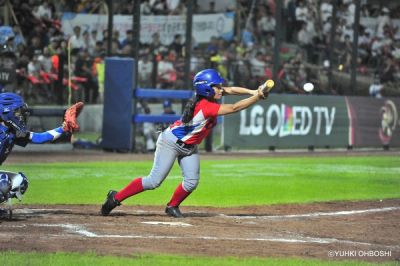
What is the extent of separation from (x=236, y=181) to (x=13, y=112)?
662 cm

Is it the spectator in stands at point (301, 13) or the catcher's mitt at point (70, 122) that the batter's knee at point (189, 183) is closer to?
the catcher's mitt at point (70, 122)

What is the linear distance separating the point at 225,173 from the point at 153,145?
17.1 ft

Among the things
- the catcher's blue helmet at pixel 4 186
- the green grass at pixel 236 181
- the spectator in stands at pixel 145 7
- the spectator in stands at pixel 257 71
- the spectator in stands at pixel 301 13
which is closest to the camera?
the catcher's blue helmet at pixel 4 186

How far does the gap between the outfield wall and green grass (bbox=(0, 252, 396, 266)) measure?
15240mm

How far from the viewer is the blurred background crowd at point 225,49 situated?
74.6 feet

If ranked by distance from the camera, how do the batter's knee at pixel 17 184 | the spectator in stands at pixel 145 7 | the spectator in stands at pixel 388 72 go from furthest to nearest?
the spectator in stands at pixel 388 72, the spectator in stands at pixel 145 7, the batter's knee at pixel 17 184

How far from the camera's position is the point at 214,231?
32.9 feet

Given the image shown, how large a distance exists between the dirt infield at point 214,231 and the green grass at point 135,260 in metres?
0.29

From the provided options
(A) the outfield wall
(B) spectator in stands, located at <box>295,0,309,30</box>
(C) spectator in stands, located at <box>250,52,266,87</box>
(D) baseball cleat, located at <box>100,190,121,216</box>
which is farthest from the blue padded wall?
(D) baseball cleat, located at <box>100,190,121,216</box>

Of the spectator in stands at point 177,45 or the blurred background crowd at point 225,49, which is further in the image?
the spectator in stands at point 177,45

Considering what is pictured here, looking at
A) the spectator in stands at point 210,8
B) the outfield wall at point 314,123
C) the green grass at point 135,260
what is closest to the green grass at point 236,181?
the outfield wall at point 314,123

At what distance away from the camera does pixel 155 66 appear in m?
23.0

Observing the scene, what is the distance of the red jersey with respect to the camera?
10.9m

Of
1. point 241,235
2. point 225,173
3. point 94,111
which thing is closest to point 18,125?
point 241,235
